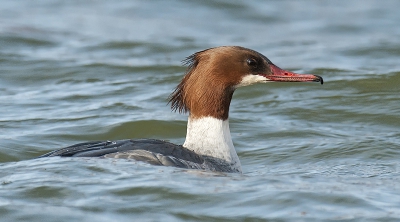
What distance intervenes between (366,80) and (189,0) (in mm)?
5820

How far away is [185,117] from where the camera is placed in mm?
10227

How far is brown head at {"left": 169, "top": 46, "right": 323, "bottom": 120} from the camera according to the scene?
24.4 feet

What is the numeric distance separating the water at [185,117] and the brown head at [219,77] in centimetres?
85

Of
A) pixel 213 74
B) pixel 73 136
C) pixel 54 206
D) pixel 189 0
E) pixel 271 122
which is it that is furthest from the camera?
pixel 189 0

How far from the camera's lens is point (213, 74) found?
742 cm

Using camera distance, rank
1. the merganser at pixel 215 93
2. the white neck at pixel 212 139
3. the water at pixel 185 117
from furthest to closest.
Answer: the white neck at pixel 212 139
the merganser at pixel 215 93
the water at pixel 185 117

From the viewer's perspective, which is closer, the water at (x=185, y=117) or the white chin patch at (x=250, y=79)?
the water at (x=185, y=117)

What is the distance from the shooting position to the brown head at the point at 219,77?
743 centimetres

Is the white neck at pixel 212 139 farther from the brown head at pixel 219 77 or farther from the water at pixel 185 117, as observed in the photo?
the water at pixel 185 117

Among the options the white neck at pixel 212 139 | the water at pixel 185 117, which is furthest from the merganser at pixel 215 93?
the water at pixel 185 117

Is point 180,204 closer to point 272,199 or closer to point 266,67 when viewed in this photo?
point 272,199

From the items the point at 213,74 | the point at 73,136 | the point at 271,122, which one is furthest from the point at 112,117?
the point at 213,74

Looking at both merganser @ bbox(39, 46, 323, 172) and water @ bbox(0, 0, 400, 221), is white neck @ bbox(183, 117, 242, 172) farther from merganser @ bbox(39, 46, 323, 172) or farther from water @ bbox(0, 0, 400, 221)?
water @ bbox(0, 0, 400, 221)

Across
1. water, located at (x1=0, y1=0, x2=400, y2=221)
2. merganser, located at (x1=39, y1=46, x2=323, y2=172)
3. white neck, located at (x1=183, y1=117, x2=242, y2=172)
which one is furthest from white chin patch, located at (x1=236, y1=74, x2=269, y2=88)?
water, located at (x1=0, y1=0, x2=400, y2=221)
